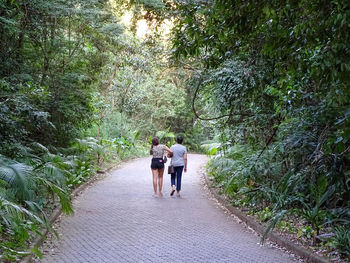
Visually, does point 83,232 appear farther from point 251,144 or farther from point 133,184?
point 133,184

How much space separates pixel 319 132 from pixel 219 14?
166 inches

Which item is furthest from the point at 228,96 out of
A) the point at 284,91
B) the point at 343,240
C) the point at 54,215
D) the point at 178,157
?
the point at 343,240

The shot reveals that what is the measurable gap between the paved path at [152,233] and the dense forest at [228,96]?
0.63m

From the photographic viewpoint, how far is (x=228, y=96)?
11156mm

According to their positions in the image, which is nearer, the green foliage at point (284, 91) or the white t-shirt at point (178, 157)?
the green foliage at point (284, 91)

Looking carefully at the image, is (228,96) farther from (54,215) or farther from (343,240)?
(343,240)

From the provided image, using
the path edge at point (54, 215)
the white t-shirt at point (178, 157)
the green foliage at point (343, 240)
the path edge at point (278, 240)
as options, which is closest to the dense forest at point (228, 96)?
the green foliage at point (343, 240)

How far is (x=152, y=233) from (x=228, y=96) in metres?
4.85

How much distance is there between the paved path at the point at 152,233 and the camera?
655 cm

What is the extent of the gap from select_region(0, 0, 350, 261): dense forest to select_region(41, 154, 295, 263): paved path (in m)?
0.63

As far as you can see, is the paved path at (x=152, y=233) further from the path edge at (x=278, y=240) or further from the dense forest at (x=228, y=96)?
the dense forest at (x=228, y=96)

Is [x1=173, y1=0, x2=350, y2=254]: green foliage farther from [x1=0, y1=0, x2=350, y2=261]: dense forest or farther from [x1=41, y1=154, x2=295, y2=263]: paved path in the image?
[x1=41, y1=154, x2=295, y2=263]: paved path

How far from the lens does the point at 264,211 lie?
29.9 ft

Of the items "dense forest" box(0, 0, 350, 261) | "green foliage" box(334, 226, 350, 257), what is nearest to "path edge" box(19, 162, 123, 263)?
"dense forest" box(0, 0, 350, 261)
